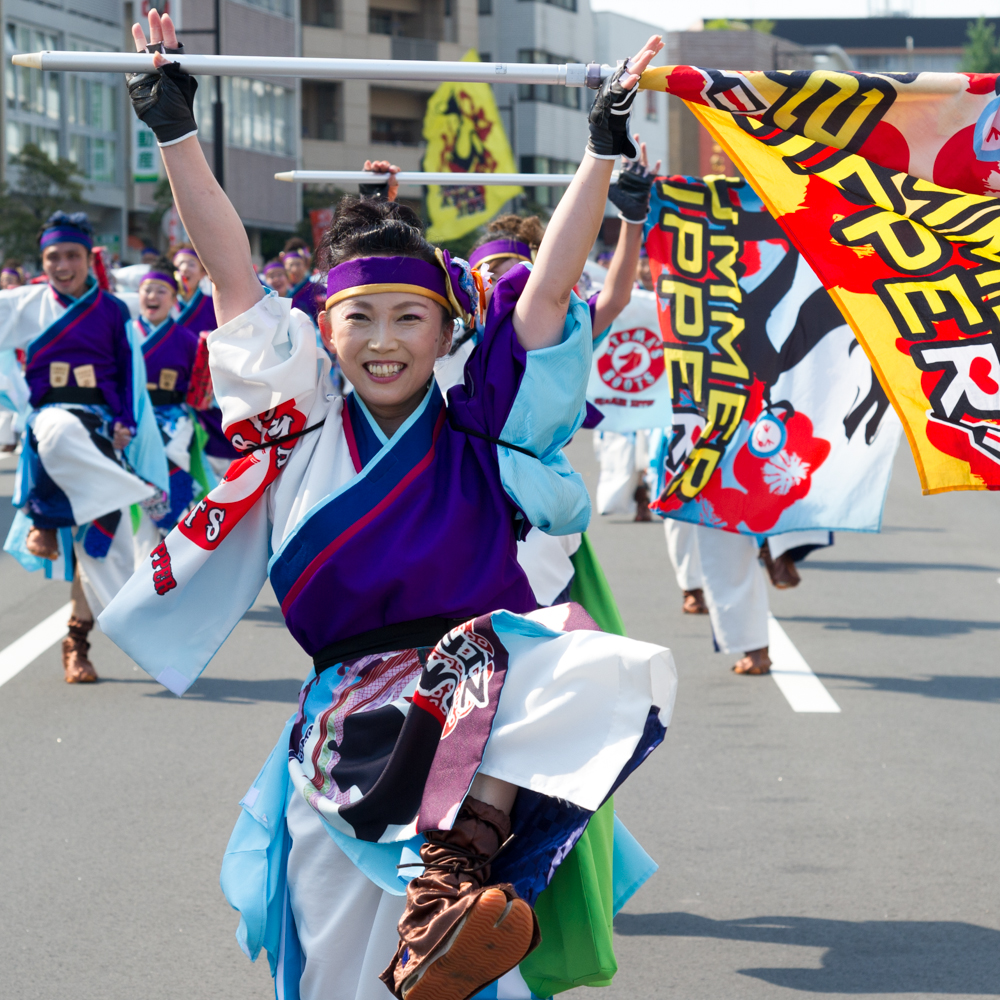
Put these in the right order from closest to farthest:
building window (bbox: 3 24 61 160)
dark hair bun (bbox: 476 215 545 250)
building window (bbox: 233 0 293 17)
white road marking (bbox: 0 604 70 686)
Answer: dark hair bun (bbox: 476 215 545 250) < white road marking (bbox: 0 604 70 686) < building window (bbox: 3 24 61 160) < building window (bbox: 233 0 293 17)

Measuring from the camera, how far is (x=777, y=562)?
891 centimetres

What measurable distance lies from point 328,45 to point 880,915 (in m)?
52.2

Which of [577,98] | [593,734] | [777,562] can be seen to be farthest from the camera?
[577,98]

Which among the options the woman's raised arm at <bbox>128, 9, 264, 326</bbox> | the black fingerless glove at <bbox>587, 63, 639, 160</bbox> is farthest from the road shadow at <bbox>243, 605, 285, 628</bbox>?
the black fingerless glove at <bbox>587, 63, 639, 160</bbox>

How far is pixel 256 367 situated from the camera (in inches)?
117

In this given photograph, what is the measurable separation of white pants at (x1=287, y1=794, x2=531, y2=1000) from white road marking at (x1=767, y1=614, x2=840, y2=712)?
4166 millimetres

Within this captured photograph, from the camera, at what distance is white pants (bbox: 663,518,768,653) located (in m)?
7.46

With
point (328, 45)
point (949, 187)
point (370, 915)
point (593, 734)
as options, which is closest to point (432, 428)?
point (593, 734)

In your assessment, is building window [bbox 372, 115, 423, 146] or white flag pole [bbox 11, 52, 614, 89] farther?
building window [bbox 372, 115, 423, 146]

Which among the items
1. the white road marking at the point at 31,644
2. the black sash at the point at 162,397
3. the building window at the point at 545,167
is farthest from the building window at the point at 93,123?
the white road marking at the point at 31,644

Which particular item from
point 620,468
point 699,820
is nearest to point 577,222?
point 699,820

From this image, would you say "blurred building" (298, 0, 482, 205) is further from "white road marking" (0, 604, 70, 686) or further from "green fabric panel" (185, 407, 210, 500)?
"white road marking" (0, 604, 70, 686)

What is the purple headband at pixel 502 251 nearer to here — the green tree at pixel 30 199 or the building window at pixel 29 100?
the green tree at pixel 30 199

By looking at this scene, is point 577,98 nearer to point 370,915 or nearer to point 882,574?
point 882,574
